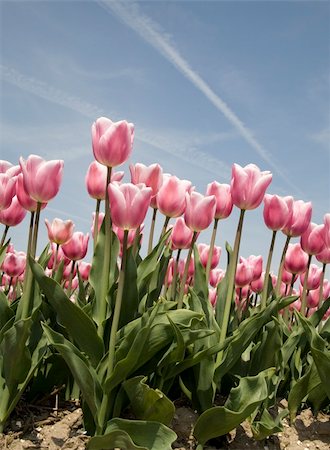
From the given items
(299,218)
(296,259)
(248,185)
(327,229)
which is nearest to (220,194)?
(248,185)

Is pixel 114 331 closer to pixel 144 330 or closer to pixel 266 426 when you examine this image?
pixel 144 330

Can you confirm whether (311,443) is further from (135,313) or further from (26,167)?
(26,167)

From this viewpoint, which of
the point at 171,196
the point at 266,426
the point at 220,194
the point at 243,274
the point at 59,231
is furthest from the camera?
the point at 243,274

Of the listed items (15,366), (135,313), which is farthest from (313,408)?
(15,366)

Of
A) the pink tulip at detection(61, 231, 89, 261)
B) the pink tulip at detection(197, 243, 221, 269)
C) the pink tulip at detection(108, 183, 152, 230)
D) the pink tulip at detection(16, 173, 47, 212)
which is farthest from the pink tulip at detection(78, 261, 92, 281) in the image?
the pink tulip at detection(108, 183, 152, 230)

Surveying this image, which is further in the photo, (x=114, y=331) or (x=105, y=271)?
(x=105, y=271)

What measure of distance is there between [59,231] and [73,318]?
156 cm

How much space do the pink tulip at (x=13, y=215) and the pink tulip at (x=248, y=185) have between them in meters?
1.58

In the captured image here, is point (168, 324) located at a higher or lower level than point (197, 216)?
lower

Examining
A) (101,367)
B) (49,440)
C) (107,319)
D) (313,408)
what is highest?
(107,319)

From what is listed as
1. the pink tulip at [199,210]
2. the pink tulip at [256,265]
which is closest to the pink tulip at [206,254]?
the pink tulip at [256,265]

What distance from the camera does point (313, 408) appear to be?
392 cm

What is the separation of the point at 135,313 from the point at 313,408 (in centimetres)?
157

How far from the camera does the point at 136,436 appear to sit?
2926 mm
